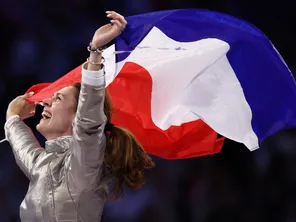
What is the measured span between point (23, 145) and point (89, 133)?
0.48m

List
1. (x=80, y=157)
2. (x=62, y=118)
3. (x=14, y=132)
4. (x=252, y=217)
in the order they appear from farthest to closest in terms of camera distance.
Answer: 1. (x=252, y=217)
2. (x=14, y=132)
3. (x=62, y=118)
4. (x=80, y=157)

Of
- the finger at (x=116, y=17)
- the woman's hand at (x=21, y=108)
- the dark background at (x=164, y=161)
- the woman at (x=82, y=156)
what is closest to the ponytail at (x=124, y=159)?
the woman at (x=82, y=156)

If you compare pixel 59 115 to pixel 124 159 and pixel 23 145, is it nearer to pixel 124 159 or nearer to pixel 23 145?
pixel 23 145

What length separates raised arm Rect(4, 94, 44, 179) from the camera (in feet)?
8.32

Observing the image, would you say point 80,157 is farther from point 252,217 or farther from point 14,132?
point 252,217

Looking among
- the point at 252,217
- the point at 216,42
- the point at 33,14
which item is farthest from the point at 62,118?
the point at 33,14

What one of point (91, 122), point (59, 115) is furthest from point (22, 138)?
point (91, 122)

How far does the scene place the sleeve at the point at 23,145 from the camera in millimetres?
2525

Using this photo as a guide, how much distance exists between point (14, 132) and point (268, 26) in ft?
7.81

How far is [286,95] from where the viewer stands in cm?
275

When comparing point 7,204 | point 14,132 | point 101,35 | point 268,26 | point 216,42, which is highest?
point 101,35

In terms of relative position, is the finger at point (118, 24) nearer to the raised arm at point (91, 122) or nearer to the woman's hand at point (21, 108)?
the raised arm at point (91, 122)

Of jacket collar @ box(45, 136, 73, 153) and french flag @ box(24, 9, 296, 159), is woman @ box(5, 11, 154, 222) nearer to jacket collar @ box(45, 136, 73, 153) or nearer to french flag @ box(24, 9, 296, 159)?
jacket collar @ box(45, 136, 73, 153)

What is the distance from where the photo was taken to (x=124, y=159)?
95.7 inches
